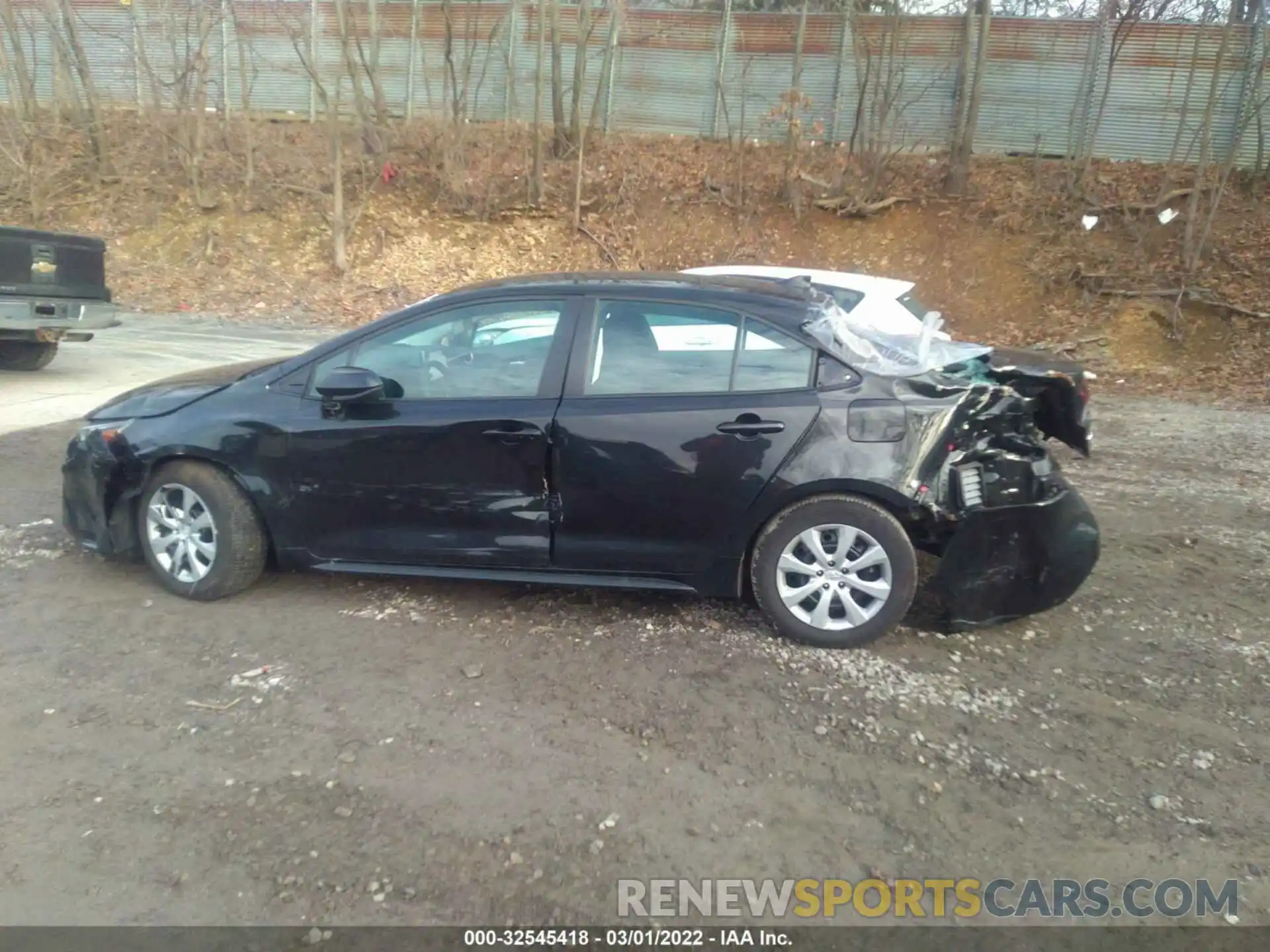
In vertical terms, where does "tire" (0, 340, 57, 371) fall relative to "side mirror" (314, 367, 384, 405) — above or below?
below

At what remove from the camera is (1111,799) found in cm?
364

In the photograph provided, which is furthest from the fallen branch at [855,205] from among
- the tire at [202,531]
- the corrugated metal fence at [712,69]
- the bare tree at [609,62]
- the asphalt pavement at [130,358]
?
the tire at [202,531]

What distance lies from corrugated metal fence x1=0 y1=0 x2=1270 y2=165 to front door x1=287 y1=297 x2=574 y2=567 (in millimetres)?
14008

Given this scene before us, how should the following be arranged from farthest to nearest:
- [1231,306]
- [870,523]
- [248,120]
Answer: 1. [248,120]
2. [1231,306]
3. [870,523]

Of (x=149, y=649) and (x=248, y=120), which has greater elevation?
(x=248, y=120)

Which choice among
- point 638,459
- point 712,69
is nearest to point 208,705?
point 638,459

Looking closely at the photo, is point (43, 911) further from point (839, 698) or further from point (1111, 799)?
point (1111, 799)

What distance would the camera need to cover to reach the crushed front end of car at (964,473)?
4633 mm

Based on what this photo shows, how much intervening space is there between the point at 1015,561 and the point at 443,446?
8.69 ft

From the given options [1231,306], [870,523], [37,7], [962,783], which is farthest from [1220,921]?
[37,7]

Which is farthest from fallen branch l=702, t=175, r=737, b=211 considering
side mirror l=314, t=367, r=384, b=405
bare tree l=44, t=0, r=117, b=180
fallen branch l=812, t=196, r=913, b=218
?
side mirror l=314, t=367, r=384, b=405

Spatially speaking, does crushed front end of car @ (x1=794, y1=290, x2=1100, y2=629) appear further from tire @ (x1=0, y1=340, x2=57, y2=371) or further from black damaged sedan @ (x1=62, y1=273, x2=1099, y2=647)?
tire @ (x1=0, y1=340, x2=57, y2=371)

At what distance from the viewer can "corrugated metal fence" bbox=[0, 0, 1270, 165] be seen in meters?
17.9

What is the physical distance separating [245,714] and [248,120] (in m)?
18.4
